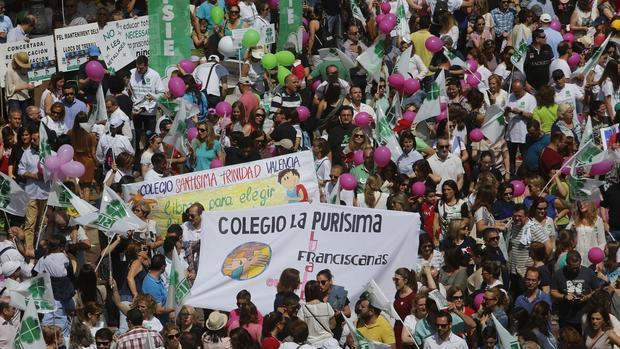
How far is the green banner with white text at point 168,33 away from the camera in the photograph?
96.0 ft

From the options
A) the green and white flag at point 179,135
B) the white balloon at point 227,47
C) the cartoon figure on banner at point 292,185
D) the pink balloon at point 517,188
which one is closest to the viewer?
the cartoon figure on banner at point 292,185

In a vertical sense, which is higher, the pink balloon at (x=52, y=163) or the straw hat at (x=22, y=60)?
the pink balloon at (x=52, y=163)

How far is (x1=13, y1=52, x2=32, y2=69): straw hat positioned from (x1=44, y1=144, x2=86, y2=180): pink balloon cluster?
3432mm

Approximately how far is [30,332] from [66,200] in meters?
3.59

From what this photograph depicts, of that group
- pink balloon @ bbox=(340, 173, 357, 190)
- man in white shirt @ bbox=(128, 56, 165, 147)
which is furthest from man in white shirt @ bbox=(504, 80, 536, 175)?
man in white shirt @ bbox=(128, 56, 165, 147)

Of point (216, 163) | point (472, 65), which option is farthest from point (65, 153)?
point (472, 65)

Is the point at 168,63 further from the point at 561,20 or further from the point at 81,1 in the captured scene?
the point at 561,20

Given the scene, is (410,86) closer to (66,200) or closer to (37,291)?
(66,200)

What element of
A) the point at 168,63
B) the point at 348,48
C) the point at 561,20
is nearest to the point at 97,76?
the point at 168,63

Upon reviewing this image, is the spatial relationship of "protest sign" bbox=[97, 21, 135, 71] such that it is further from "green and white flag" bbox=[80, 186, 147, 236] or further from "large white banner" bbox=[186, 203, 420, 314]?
"large white banner" bbox=[186, 203, 420, 314]

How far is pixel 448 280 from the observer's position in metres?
23.0

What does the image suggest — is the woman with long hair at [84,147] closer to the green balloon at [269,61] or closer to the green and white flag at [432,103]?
the green balloon at [269,61]

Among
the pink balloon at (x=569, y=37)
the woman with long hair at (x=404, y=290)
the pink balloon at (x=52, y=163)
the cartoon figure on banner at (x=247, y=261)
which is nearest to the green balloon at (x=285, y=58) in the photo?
the pink balloon at (x=569, y=37)

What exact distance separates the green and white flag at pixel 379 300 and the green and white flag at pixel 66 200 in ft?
13.6
